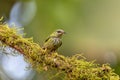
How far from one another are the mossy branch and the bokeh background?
2.13m

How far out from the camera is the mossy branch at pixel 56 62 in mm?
1842

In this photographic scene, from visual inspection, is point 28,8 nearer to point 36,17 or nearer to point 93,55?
point 36,17

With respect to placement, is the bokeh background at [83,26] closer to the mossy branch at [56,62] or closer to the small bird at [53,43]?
the small bird at [53,43]

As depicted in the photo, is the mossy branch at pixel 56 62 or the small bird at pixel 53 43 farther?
the small bird at pixel 53 43

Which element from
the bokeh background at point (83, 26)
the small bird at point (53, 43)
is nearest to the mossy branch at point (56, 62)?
the small bird at point (53, 43)

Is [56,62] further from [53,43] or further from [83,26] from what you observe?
[83,26]

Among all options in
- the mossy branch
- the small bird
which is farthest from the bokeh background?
the mossy branch

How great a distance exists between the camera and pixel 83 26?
181 inches

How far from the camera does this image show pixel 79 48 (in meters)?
4.28

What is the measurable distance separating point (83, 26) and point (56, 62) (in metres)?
2.72

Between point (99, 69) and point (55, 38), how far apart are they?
34 centimetres

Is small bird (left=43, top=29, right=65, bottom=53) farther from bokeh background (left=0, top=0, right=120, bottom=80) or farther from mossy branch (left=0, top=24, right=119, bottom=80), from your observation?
bokeh background (left=0, top=0, right=120, bottom=80)

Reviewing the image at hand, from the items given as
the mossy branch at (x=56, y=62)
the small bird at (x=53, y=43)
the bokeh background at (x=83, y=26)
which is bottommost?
the mossy branch at (x=56, y=62)

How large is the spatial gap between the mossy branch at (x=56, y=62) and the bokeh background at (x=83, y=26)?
6.98ft
